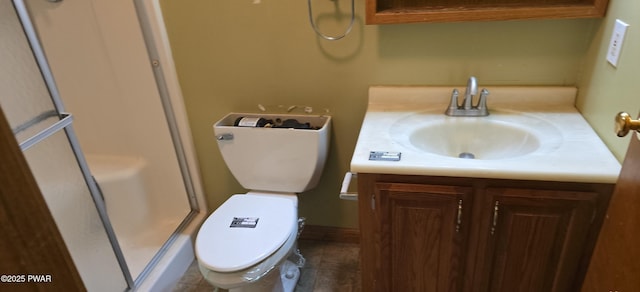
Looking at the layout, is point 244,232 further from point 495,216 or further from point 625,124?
point 625,124

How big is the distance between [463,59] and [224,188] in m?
1.28

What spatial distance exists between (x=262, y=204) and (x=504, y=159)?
91 centimetres

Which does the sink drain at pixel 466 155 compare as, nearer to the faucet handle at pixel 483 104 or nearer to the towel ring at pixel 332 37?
the faucet handle at pixel 483 104

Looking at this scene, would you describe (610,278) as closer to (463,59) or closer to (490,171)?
(490,171)

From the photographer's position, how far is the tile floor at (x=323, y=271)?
5.89 feet

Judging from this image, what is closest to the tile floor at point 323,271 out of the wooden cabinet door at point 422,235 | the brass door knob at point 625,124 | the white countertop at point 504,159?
the wooden cabinet door at point 422,235

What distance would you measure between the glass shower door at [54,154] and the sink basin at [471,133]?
1.11 meters

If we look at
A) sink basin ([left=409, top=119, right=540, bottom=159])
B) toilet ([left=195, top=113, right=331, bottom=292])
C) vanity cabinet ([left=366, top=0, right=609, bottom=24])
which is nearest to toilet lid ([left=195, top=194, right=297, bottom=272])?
toilet ([left=195, top=113, right=331, bottom=292])

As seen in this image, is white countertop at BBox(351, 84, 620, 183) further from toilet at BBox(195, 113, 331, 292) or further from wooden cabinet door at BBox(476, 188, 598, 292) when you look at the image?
toilet at BBox(195, 113, 331, 292)

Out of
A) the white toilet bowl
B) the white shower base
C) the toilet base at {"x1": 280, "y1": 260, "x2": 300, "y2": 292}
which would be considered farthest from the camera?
the white shower base

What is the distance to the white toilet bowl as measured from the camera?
1330mm

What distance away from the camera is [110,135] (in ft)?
6.79

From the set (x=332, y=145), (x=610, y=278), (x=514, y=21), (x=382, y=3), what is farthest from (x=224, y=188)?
(x=610, y=278)

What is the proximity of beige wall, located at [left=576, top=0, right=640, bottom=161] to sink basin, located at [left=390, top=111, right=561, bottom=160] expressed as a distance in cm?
16
